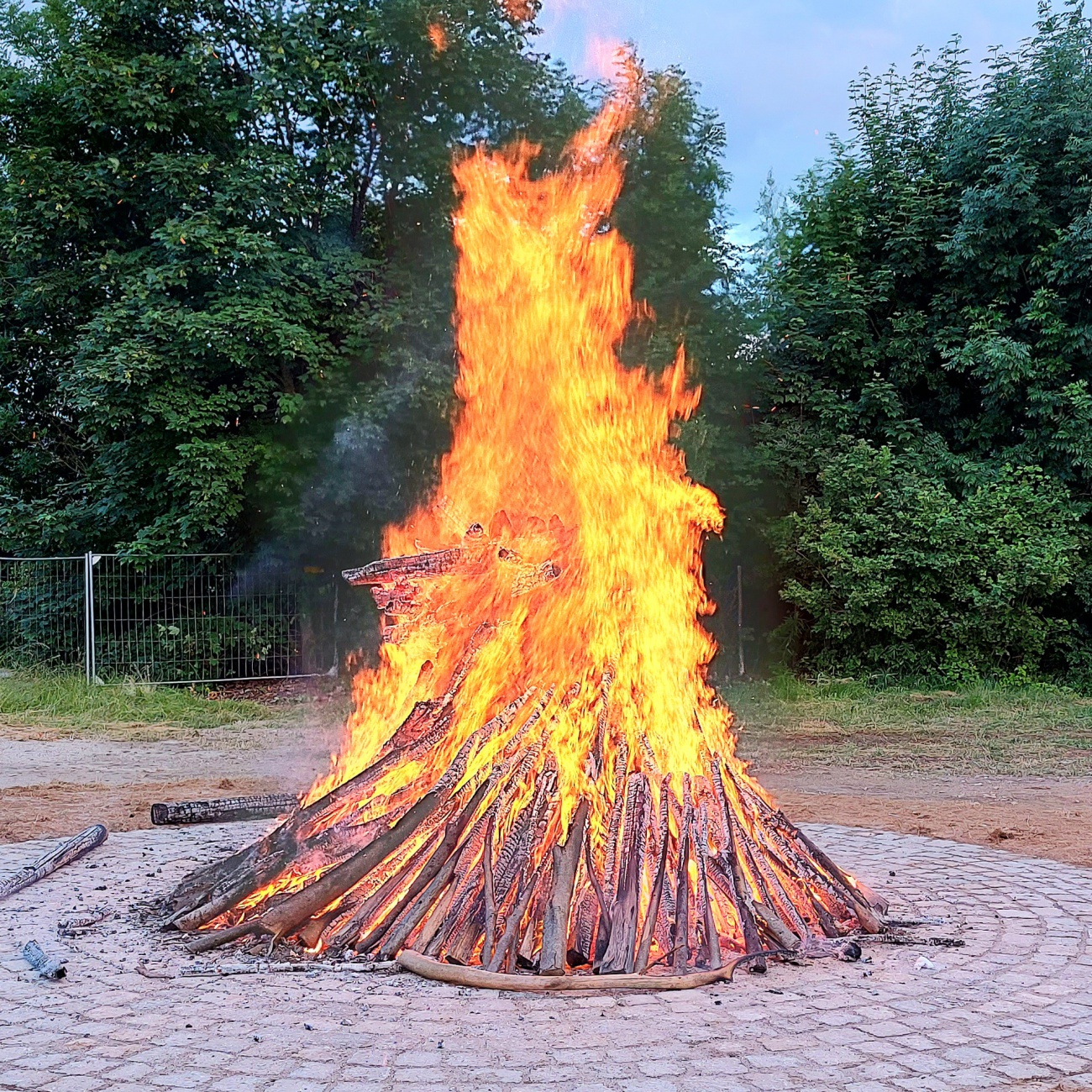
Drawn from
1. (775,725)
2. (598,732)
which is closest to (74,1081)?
(598,732)

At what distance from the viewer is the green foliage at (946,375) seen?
15.0 m

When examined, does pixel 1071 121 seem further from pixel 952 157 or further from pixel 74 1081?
pixel 74 1081

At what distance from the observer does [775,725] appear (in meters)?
12.6

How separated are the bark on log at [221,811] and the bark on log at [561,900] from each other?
2.84m

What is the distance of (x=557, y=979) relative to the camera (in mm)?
3961

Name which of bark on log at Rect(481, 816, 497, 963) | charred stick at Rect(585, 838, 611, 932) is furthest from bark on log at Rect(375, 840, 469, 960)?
charred stick at Rect(585, 838, 611, 932)

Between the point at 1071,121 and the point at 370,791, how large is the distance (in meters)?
15.1

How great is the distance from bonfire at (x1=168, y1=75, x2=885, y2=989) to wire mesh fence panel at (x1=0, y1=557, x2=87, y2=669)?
33.1 feet

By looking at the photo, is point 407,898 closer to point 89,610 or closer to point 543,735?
point 543,735

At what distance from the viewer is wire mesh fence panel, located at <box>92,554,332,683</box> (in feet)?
49.9

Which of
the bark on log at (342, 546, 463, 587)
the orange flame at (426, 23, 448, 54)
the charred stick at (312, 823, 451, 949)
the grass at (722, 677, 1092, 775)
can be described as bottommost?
the grass at (722, 677, 1092, 775)

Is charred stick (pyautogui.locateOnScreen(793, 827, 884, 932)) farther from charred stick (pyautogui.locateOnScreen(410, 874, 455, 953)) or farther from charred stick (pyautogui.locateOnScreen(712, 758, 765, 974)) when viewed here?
charred stick (pyautogui.locateOnScreen(410, 874, 455, 953))

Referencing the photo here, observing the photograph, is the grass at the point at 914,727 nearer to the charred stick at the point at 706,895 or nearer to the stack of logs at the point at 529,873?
the stack of logs at the point at 529,873

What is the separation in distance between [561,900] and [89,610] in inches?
485
